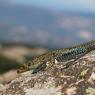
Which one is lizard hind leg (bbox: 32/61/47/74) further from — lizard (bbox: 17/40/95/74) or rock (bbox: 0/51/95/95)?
rock (bbox: 0/51/95/95)

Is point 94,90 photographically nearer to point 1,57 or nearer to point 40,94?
point 40,94

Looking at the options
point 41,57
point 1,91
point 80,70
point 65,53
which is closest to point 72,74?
point 80,70

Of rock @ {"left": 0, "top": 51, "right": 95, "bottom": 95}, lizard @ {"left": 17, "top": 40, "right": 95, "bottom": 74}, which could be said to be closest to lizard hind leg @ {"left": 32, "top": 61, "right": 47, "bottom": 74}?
lizard @ {"left": 17, "top": 40, "right": 95, "bottom": 74}

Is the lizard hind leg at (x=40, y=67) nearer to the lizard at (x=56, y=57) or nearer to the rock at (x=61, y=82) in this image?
the lizard at (x=56, y=57)

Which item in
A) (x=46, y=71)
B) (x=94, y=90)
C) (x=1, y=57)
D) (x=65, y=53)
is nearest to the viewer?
(x=94, y=90)

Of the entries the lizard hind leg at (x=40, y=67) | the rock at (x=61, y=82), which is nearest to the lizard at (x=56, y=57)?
the lizard hind leg at (x=40, y=67)
